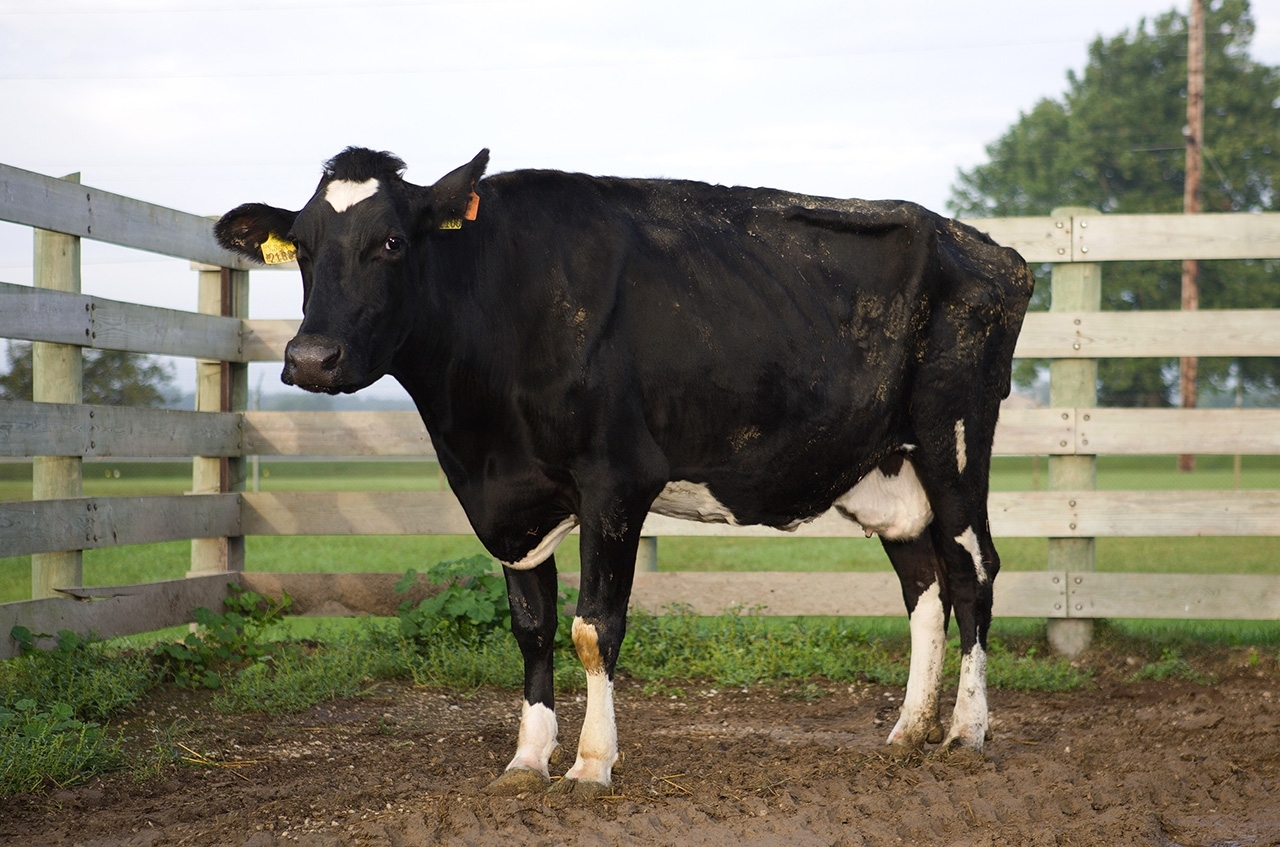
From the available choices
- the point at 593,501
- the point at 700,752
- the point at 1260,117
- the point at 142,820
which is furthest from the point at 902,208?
the point at 1260,117

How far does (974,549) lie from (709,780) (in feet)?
5.16

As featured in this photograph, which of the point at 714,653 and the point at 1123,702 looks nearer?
the point at 1123,702

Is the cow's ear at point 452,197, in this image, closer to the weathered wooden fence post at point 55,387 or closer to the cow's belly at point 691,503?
Result: the cow's belly at point 691,503

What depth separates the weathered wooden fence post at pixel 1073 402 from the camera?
691 centimetres

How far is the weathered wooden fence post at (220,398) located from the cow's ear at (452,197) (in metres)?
3.79

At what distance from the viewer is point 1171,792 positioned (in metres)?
4.27

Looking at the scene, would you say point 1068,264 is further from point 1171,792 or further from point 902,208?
point 1171,792

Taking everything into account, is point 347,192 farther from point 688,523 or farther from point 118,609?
point 688,523

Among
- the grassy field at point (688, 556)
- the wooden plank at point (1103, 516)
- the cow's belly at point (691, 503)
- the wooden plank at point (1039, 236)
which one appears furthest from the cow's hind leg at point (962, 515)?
the grassy field at point (688, 556)

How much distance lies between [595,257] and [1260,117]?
47.9m

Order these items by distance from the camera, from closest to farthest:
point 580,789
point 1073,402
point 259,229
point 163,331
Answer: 1. point 580,789
2. point 259,229
3. point 163,331
4. point 1073,402

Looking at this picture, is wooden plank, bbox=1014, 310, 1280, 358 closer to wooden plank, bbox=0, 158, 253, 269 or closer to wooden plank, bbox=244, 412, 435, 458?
wooden plank, bbox=244, 412, 435, 458

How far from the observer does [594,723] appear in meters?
4.17

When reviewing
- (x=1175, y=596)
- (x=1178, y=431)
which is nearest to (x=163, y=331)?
(x=1178, y=431)
